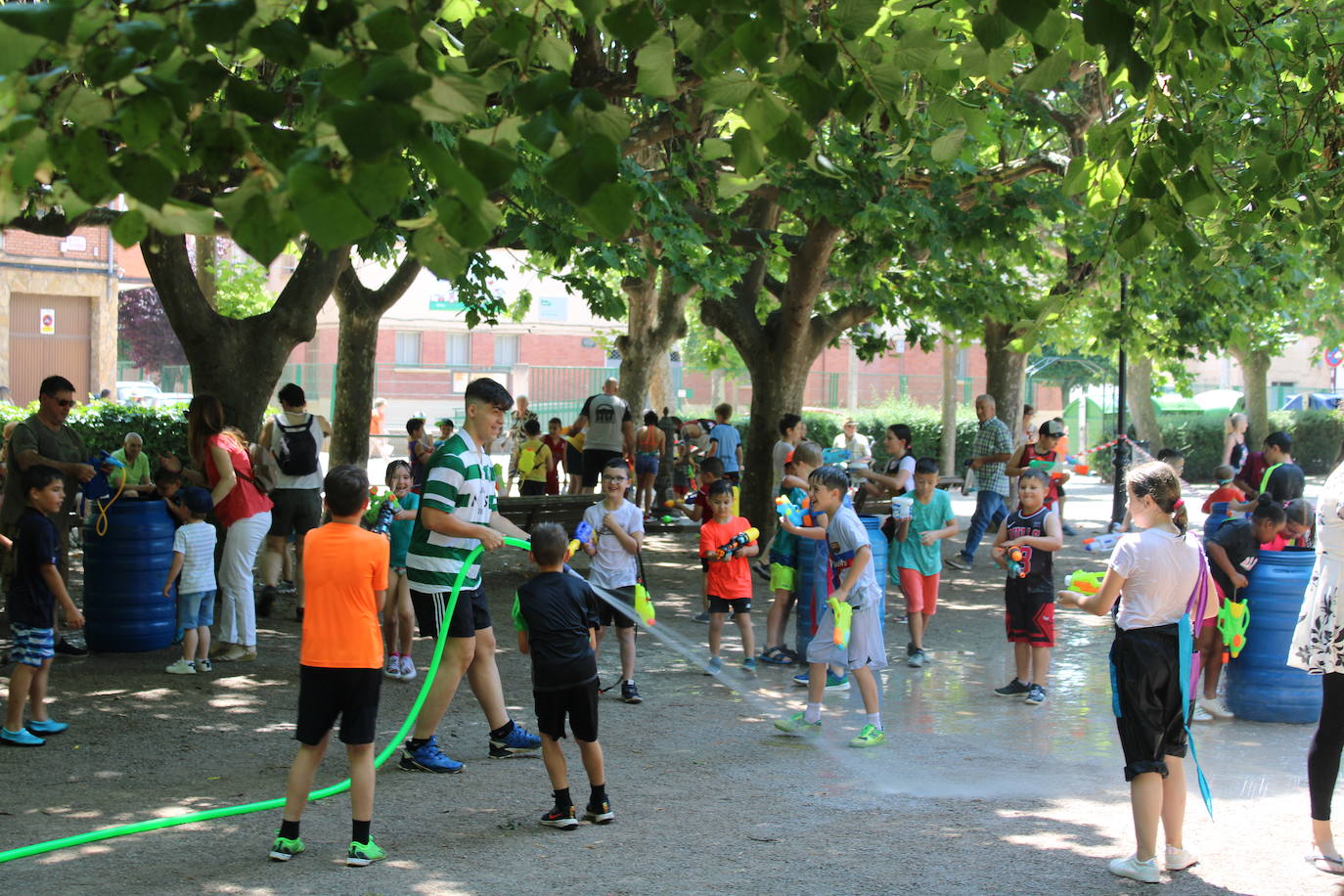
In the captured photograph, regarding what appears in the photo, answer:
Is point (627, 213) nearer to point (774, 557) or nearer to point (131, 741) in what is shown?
point (131, 741)

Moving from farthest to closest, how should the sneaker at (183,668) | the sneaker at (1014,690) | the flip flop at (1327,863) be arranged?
the sneaker at (183,668) → the sneaker at (1014,690) → the flip flop at (1327,863)

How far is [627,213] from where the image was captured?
2.95 meters

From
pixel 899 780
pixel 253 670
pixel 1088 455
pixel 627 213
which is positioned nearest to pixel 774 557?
pixel 899 780

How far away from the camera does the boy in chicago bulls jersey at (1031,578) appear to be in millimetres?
8156

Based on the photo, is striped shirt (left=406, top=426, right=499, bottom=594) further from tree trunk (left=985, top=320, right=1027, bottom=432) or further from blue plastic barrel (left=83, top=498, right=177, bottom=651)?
tree trunk (left=985, top=320, right=1027, bottom=432)

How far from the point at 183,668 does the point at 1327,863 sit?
6692 mm

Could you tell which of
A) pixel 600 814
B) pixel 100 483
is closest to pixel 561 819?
pixel 600 814

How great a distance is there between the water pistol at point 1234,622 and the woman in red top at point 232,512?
20.0ft

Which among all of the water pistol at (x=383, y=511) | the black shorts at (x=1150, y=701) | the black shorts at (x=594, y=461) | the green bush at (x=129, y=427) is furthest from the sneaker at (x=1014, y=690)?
the green bush at (x=129, y=427)

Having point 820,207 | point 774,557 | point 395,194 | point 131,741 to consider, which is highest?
point 820,207

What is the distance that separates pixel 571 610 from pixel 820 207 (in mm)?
6760

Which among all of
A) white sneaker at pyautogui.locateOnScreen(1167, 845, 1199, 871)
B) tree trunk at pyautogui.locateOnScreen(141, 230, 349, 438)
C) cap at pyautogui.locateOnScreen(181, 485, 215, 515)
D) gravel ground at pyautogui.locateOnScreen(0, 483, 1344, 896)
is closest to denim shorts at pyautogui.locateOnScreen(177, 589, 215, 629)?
gravel ground at pyautogui.locateOnScreen(0, 483, 1344, 896)

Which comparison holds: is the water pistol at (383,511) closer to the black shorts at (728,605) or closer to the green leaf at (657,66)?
the black shorts at (728,605)

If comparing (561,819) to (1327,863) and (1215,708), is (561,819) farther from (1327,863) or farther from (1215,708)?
(1215,708)
